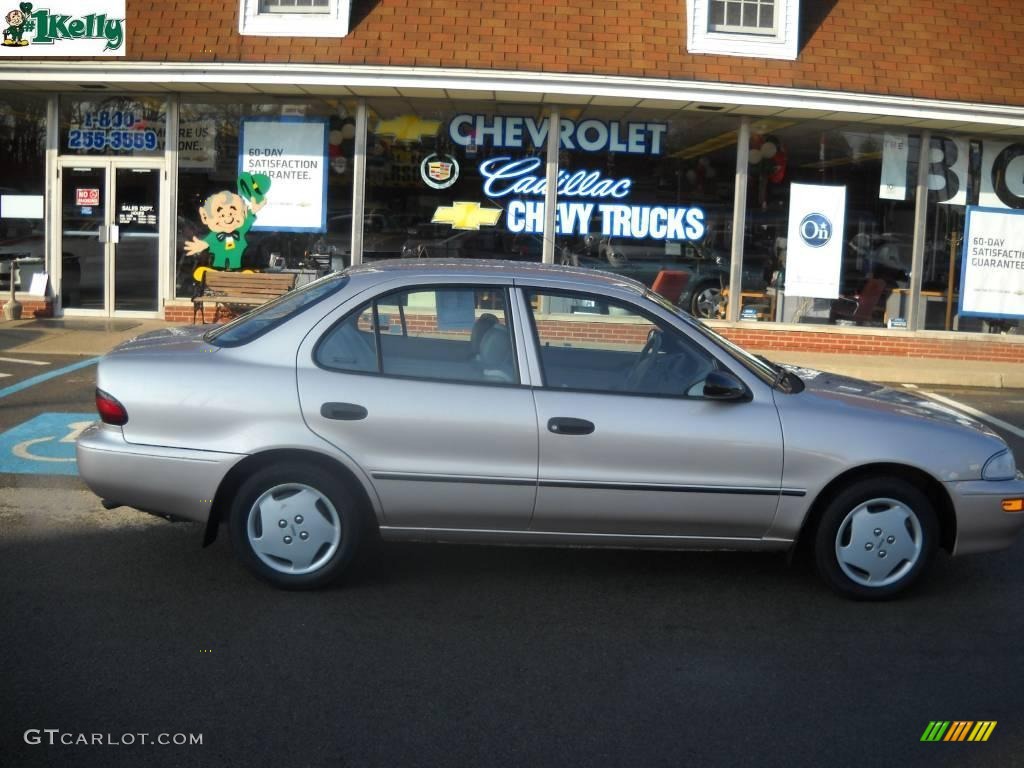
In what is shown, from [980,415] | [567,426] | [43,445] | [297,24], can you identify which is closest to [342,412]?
[567,426]

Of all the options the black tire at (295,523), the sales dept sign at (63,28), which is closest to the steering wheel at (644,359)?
the black tire at (295,523)

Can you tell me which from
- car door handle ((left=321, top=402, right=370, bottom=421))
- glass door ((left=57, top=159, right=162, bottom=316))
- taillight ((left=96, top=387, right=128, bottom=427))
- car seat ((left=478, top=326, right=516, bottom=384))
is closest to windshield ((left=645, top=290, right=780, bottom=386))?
car seat ((left=478, top=326, right=516, bottom=384))

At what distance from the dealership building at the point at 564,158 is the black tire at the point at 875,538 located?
9353mm

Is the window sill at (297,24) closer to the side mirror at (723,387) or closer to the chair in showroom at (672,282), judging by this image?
the chair in showroom at (672,282)

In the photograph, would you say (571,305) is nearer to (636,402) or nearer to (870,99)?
(636,402)

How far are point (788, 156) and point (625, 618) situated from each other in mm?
11173

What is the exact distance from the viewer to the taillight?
550 cm

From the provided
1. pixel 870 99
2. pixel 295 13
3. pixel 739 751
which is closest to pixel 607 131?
pixel 870 99

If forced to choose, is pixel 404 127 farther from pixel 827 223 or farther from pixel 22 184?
pixel 827 223

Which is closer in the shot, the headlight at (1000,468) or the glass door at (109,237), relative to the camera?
the headlight at (1000,468)

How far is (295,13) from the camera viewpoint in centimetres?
1466

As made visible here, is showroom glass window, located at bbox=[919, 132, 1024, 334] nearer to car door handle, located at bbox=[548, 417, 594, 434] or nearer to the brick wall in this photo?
the brick wall

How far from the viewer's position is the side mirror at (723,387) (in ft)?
18.1

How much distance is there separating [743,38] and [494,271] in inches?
397
